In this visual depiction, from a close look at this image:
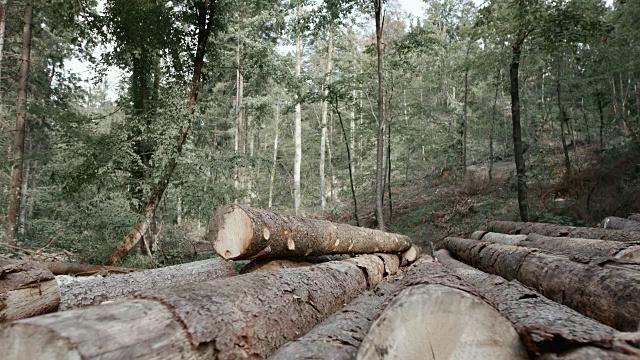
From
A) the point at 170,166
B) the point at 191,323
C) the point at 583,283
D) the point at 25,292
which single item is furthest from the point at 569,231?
the point at 170,166

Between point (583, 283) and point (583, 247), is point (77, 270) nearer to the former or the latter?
point (583, 283)

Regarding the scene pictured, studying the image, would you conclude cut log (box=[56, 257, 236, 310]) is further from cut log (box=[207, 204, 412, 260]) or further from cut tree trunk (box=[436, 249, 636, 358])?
cut tree trunk (box=[436, 249, 636, 358])

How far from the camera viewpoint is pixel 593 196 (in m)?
10.8

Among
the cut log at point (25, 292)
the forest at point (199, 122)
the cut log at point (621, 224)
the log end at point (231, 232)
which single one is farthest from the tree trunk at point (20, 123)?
the cut log at point (621, 224)

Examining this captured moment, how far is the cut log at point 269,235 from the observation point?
350cm

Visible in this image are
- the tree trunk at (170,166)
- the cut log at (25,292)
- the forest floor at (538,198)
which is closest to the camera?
the cut log at (25,292)

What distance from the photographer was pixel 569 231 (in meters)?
6.25

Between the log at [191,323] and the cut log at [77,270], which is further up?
the log at [191,323]

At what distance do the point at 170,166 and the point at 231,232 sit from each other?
548cm

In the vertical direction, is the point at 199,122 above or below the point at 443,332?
above

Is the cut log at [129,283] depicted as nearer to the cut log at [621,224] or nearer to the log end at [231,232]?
the log end at [231,232]

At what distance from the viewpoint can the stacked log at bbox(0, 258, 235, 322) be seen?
266 centimetres

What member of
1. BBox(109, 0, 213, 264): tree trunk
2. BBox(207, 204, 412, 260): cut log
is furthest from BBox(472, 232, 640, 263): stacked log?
BBox(109, 0, 213, 264): tree trunk

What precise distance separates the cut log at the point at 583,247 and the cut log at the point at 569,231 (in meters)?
0.60
